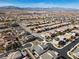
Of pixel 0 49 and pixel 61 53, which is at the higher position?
pixel 61 53

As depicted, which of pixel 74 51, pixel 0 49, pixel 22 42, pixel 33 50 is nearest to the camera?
pixel 74 51

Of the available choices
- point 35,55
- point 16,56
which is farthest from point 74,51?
point 16,56

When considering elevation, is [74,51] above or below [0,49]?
above

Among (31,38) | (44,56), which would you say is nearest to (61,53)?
(44,56)

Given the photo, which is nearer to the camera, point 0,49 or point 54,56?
point 54,56

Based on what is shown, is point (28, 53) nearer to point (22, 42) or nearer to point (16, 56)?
point (16, 56)

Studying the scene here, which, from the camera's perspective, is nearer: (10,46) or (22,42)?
(10,46)

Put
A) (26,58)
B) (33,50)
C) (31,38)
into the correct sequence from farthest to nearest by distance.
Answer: (31,38) < (33,50) < (26,58)

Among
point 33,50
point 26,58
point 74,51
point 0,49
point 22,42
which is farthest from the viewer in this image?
point 22,42

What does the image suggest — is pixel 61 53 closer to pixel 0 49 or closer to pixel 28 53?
pixel 28 53
